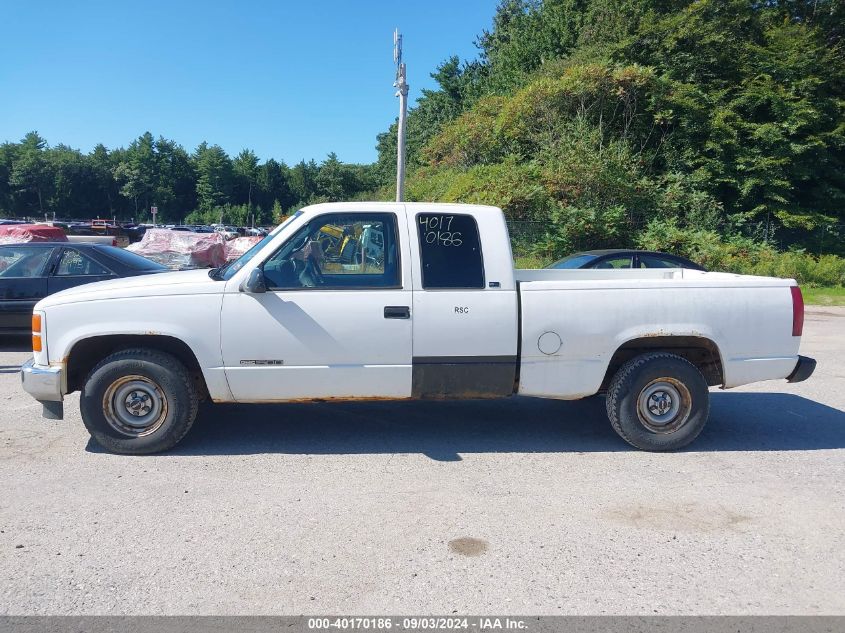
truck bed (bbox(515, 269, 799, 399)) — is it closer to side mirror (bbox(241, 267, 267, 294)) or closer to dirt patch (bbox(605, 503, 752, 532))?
dirt patch (bbox(605, 503, 752, 532))

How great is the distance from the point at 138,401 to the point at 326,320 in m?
1.62

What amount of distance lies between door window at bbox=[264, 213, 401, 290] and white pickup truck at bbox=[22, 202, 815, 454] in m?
0.01

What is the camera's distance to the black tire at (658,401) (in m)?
5.31

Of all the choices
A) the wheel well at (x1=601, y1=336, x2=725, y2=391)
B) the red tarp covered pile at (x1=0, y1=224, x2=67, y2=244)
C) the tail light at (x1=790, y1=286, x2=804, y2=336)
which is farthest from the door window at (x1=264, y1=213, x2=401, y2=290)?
the red tarp covered pile at (x1=0, y1=224, x2=67, y2=244)

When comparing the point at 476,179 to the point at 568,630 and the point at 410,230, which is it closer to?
the point at 410,230

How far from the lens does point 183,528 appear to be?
3.91 metres

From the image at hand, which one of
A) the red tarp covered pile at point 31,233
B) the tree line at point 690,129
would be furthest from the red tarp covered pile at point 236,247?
the tree line at point 690,129

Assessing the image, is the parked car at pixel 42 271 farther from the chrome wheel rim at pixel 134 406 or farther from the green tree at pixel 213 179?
the green tree at pixel 213 179

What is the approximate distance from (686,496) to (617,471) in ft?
1.91

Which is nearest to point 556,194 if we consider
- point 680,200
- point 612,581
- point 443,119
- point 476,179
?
point 476,179

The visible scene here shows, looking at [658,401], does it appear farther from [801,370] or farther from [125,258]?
[125,258]

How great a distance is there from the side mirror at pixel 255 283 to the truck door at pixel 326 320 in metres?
0.08

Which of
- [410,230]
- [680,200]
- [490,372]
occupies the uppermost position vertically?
[680,200]

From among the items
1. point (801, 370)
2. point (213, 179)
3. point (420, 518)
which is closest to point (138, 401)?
point (420, 518)
